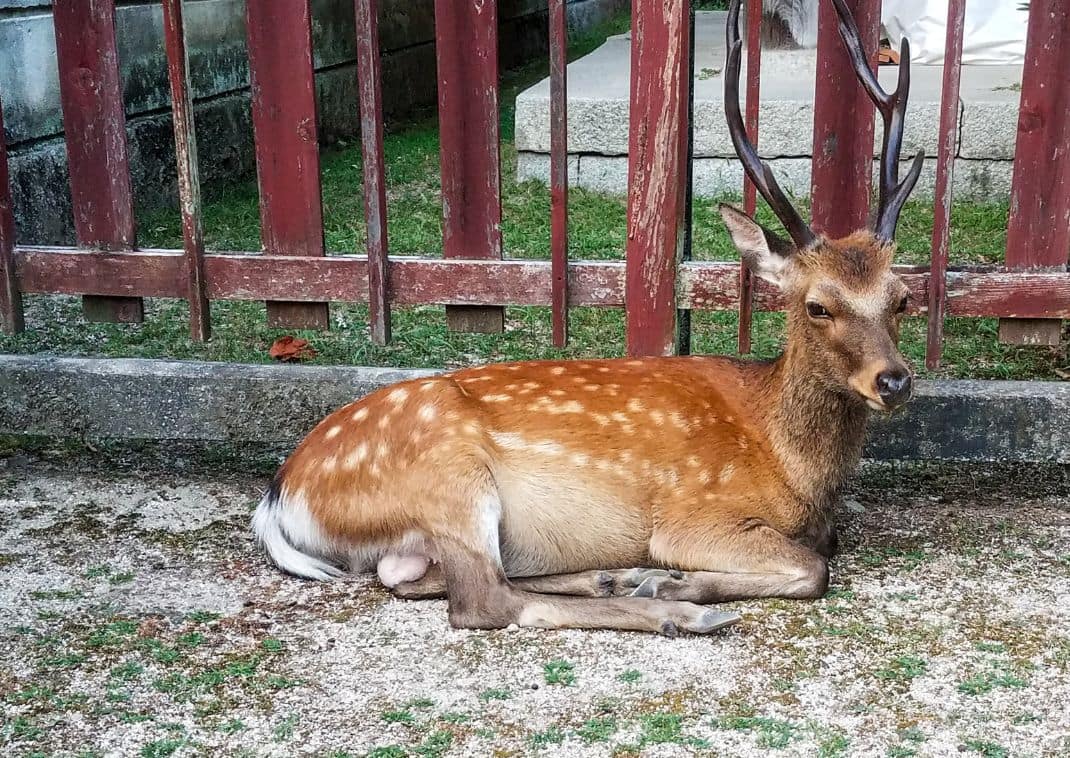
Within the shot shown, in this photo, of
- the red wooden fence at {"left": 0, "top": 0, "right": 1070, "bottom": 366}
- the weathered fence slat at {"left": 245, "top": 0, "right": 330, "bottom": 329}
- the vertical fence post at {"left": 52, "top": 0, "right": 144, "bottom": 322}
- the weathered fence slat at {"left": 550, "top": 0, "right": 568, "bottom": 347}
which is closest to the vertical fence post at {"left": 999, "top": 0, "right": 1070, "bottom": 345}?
the red wooden fence at {"left": 0, "top": 0, "right": 1070, "bottom": 366}

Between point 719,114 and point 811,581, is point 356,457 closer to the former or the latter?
point 811,581

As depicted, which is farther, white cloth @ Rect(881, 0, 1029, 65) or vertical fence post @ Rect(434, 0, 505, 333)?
white cloth @ Rect(881, 0, 1029, 65)

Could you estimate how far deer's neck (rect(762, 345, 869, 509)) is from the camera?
12.1ft

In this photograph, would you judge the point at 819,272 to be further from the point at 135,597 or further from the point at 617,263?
the point at 135,597

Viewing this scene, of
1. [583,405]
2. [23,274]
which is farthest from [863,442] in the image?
[23,274]

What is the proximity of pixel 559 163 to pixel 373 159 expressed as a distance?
601 millimetres

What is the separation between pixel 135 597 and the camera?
11.9 feet

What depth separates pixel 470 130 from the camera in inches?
167

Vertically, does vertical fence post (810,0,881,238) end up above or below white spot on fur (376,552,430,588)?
above

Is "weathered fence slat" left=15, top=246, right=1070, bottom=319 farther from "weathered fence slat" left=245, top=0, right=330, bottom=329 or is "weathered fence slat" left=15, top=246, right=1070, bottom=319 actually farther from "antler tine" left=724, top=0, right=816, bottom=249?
"antler tine" left=724, top=0, right=816, bottom=249

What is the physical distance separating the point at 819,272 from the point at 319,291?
1.70m

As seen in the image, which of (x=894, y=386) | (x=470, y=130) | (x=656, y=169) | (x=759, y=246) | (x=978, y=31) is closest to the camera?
(x=894, y=386)

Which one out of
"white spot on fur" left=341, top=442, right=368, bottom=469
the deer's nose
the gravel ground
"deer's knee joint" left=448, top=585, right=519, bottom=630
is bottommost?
the gravel ground

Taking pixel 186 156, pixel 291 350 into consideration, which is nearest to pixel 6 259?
pixel 186 156
